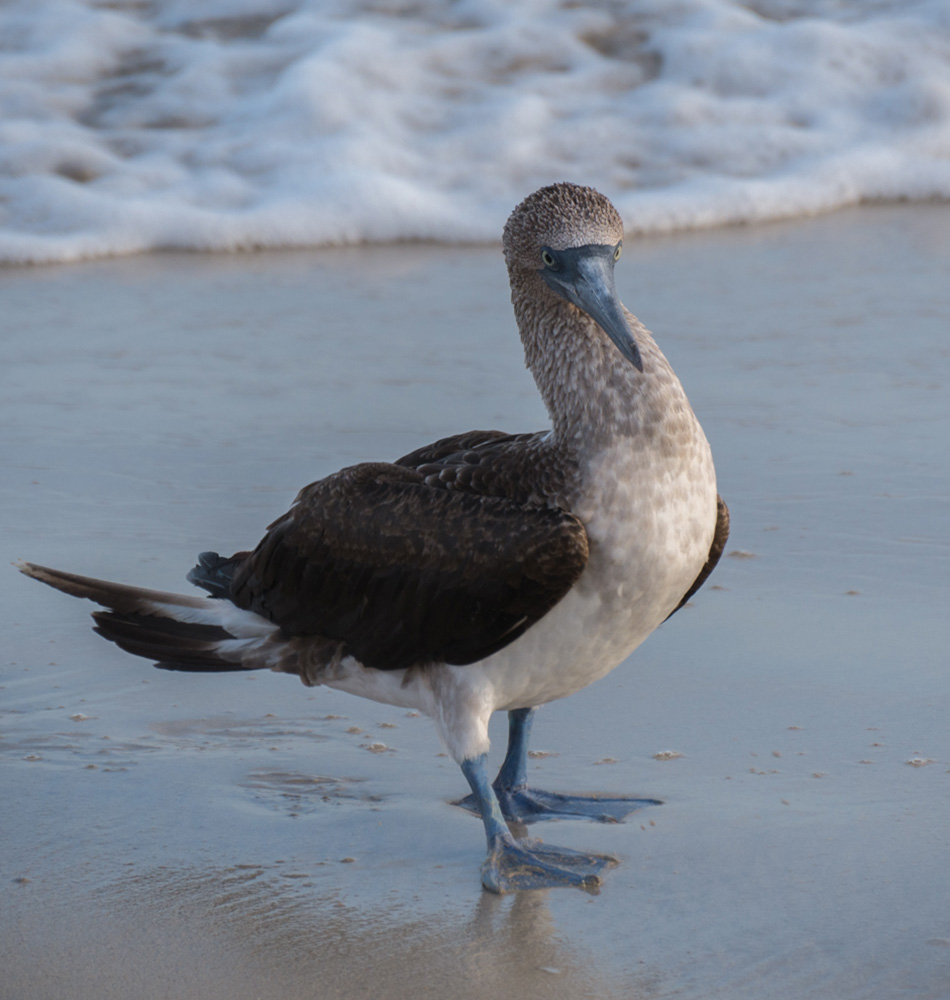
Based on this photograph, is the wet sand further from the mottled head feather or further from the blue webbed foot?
the mottled head feather

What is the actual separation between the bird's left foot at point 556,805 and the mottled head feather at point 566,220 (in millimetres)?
1108

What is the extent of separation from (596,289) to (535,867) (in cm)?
113

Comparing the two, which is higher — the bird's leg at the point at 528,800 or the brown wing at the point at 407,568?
the brown wing at the point at 407,568

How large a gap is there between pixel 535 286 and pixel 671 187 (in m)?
5.97

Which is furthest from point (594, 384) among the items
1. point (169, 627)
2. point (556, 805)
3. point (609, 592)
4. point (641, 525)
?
point (169, 627)

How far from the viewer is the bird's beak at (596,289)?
2.96 metres

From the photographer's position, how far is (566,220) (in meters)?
3.05

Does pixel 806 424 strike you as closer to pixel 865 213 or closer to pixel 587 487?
pixel 587 487

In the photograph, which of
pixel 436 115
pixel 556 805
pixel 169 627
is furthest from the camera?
pixel 436 115

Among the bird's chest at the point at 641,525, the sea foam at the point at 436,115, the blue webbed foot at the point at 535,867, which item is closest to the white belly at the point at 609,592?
the bird's chest at the point at 641,525

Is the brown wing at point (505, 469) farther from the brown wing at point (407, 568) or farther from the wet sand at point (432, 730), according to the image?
the wet sand at point (432, 730)

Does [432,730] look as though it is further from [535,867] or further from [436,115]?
[436,115]

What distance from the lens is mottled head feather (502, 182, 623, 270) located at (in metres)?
3.04

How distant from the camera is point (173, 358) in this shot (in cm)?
613
